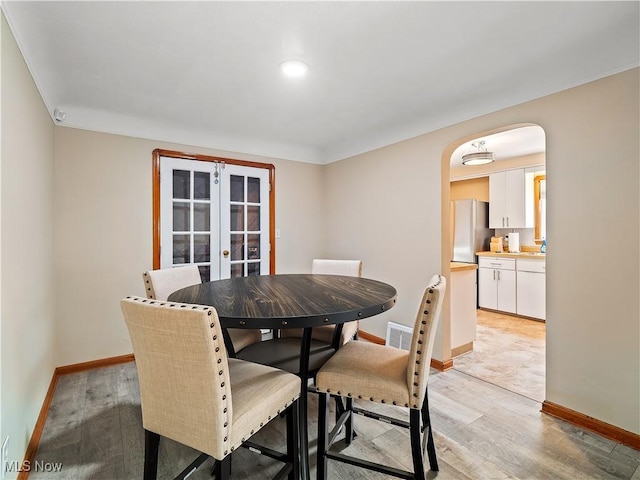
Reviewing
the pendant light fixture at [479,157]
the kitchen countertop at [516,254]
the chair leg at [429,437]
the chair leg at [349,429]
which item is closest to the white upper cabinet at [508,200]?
the kitchen countertop at [516,254]

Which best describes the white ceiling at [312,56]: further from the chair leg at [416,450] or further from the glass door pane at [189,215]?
the chair leg at [416,450]

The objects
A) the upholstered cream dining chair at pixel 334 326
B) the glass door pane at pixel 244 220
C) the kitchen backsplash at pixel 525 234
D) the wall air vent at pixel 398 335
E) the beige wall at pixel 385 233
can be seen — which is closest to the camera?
the beige wall at pixel 385 233

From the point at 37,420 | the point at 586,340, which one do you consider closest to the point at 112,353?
the point at 37,420

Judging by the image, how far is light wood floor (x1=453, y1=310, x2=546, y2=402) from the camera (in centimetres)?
267

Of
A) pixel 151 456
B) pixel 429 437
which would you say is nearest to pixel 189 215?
pixel 151 456

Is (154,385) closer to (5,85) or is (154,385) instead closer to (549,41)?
(5,85)

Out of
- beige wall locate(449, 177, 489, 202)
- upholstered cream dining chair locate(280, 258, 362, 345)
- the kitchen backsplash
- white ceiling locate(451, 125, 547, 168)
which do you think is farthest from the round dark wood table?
beige wall locate(449, 177, 489, 202)

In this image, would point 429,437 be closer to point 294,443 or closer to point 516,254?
point 294,443

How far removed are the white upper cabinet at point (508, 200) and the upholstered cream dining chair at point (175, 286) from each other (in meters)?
4.52

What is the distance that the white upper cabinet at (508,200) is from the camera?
4.88 m

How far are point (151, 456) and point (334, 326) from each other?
1.27 m

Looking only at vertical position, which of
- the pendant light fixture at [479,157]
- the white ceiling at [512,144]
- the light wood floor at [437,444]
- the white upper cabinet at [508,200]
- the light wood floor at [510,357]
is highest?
the white ceiling at [512,144]

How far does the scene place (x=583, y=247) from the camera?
6.74 ft

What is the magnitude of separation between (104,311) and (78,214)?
0.92 meters
